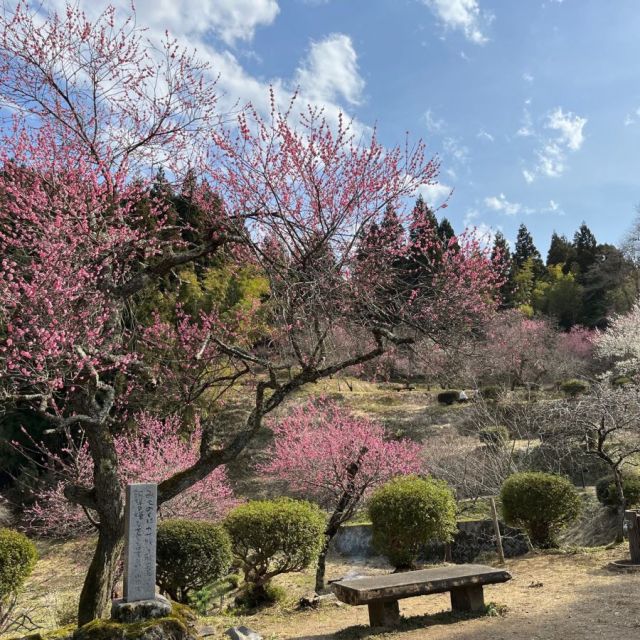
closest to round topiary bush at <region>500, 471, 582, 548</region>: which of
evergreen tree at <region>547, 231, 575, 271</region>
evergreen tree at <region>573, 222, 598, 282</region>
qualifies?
evergreen tree at <region>573, 222, 598, 282</region>

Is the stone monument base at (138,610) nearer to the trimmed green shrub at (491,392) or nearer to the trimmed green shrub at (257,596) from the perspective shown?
the trimmed green shrub at (257,596)

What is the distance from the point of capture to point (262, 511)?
26.9 ft

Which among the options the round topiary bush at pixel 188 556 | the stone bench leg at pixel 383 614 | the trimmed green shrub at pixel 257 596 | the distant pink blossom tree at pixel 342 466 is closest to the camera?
the stone bench leg at pixel 383 614

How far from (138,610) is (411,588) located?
2589 millimetres

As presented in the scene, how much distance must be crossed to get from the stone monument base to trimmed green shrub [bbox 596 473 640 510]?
29.7 ft

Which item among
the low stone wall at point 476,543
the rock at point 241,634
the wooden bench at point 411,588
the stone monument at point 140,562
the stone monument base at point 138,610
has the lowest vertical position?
the low stone wall at point 476,543

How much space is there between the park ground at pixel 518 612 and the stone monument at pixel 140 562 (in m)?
1.86

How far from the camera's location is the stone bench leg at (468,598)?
5777 millimetres

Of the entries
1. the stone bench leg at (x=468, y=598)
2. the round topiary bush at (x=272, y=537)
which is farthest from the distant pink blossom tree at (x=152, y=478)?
the stone bench leg at (x=468, y=598)

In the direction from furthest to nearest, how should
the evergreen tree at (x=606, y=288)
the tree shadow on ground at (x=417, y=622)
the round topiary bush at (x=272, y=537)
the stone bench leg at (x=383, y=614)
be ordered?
the evergreen tree at (x=606, y=288), the round topiary bush at (x=272, y=537), the stone bench leg at (x=383, y=614), the tree shadow on ground at (x=417, y=622)

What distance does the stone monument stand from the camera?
4.07 m

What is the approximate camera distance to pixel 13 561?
869 centimetres

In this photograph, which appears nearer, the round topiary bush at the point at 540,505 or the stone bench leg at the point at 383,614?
the stone bench leg at the point at 383,614

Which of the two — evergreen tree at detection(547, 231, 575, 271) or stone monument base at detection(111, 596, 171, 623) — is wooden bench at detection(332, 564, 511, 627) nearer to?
stone monument base at detection(111, 596, 171, 623)
